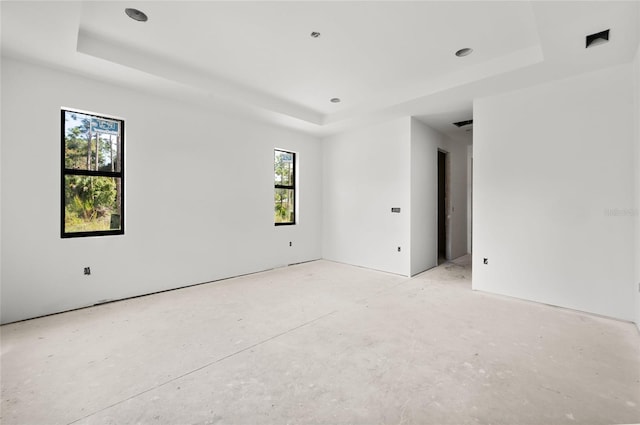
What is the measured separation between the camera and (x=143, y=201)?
148 inches

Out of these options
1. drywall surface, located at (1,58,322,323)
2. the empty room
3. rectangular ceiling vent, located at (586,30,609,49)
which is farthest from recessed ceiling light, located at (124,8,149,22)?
rectangular ceiling vent, located at (586,30,609,49)

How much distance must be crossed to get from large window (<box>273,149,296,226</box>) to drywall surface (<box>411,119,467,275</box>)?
2419mm

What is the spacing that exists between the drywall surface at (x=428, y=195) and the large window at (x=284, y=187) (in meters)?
2.42

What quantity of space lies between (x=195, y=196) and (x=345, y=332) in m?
3.02

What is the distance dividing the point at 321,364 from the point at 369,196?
11.9ft

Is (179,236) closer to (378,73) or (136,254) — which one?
(136,254)

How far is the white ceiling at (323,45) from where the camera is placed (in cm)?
235

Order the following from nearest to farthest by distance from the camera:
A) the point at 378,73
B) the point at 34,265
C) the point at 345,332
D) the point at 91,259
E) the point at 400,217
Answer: the point at 345,332
the point at 34,265
the point at 91,259
the point at 378,73
the point at 400,217

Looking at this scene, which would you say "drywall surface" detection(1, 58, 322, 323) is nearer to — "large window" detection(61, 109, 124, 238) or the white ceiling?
"large window" detection(61, 109, 124, 238)

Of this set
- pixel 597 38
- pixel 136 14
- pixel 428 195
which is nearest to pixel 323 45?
pixel 136 14

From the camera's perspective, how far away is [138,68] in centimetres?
312

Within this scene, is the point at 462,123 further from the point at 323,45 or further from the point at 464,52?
the point at 323,45

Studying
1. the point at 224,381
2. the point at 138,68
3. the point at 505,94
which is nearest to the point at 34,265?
the point at 138,68

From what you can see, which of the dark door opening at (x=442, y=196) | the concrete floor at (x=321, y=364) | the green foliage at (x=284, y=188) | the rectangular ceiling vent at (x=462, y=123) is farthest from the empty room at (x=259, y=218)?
the dark door opening at (x=442, y=196)
